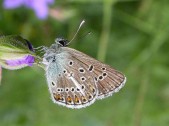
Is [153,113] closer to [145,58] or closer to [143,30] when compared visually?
[145,58]

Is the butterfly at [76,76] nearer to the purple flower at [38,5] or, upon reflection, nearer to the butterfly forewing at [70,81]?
the butterfly forewing at [70,81]

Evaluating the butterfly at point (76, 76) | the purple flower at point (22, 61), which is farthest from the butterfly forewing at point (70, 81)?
the purple flower at point (22, 61)

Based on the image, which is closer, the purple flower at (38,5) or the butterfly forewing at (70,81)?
the butterfly forewing at (70,81)

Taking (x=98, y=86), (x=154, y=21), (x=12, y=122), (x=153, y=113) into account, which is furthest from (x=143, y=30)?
(x=98, y=86)

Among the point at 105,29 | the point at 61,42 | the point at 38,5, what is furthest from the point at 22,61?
the point at 105,29

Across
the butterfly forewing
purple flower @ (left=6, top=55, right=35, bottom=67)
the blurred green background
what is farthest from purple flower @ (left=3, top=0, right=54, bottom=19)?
purple flower @ (left=6, top=55, right=35, bottom=67)

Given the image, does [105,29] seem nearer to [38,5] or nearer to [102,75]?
[38,5]
